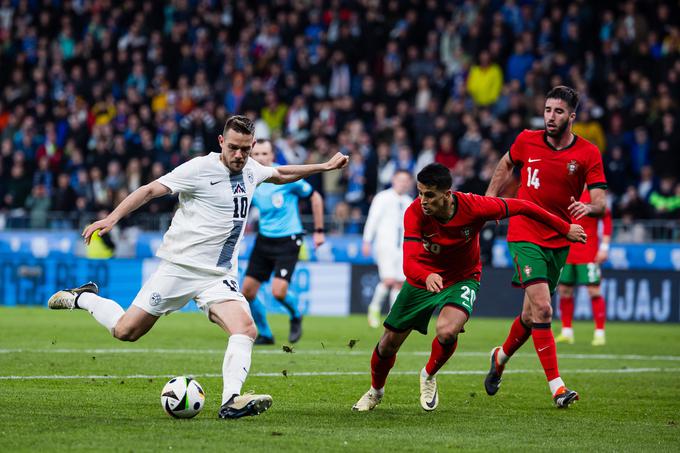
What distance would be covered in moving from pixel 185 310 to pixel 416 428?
15.1 metres

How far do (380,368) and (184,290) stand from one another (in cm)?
160

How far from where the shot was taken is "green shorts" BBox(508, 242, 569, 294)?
9.61 meters

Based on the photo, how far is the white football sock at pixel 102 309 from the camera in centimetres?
862

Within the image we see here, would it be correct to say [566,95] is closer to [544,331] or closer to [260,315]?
[544,331]

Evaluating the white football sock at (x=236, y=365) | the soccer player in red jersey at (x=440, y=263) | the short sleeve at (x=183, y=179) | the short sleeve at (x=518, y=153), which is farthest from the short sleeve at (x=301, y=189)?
the white football sock at (x=236, y=365)

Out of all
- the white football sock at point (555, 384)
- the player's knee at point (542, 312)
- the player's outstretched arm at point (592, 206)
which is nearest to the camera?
the player's outstretched arm at point (592, 206)

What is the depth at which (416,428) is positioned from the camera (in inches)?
302

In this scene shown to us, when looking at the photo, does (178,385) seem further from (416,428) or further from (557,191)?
(557,191)

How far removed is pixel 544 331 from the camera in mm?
9523

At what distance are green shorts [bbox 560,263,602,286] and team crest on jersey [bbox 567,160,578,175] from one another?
631 centimetres

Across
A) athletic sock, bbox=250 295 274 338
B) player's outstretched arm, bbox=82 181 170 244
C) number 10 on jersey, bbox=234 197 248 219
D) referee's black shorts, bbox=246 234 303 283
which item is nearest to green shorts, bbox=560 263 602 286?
referee's black shorts, bbox=246 234 303 283

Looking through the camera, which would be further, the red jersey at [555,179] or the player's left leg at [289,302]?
the player's left leg at [289,302]

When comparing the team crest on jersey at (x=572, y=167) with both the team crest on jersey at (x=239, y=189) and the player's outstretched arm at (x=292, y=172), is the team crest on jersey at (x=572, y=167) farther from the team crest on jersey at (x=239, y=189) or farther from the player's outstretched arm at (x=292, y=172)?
the team crest on jersey at (x=239, y=189)

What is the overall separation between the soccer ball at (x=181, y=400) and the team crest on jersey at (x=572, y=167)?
12.6ft
